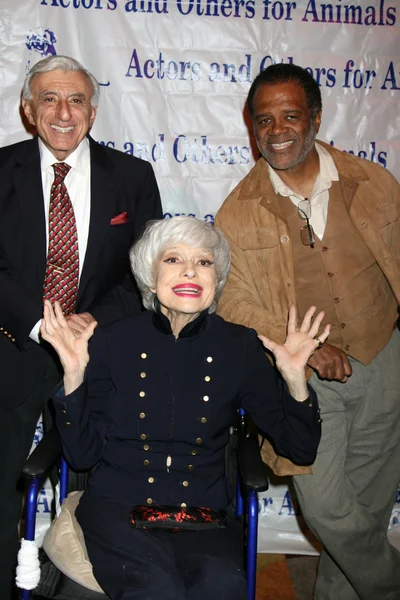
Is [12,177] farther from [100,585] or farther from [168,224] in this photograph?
[100,585]

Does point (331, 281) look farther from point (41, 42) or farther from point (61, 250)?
point (41, 42)

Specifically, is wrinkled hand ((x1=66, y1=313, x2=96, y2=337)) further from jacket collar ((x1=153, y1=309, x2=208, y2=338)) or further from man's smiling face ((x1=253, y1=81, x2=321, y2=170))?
man's smiling face ((x1=253, y1=81, x2=321, y2=170))

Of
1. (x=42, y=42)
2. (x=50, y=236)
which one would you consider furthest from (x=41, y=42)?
(x=50, y=236)

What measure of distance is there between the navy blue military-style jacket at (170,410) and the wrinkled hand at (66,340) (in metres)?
0.09

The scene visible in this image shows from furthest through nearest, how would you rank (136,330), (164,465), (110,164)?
(110,164)
(136,330)
(164,465)

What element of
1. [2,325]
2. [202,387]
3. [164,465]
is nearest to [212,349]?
[202,387]

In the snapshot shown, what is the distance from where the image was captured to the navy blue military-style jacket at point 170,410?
96.9 inches

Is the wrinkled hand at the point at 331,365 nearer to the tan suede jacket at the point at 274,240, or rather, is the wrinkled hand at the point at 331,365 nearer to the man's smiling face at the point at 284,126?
the tan suede jacket at the point at 274,240

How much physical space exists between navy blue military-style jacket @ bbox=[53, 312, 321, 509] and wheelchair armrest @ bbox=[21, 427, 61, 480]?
0.07 metres

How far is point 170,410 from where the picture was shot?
252 cm

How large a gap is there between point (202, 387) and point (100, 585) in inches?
29.3

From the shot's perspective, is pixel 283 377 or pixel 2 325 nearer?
pixel 283 377

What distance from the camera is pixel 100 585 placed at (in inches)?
87.9

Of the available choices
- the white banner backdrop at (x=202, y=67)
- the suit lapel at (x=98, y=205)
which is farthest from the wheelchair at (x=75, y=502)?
the white banner backdrop at (x=202, y=67)
